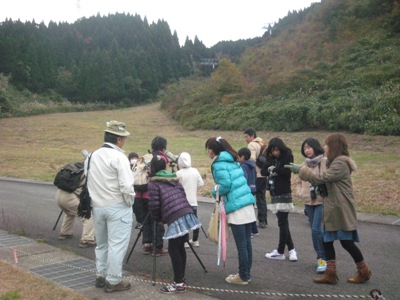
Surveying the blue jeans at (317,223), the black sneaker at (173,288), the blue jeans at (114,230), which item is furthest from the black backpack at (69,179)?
the blue jeans at (317,223)

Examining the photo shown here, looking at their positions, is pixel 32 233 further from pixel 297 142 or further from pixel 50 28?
pixel 50 28

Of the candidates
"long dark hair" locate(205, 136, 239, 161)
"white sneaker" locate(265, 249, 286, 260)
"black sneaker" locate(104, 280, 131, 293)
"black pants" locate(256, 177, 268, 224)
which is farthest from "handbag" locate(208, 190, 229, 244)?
"black pants" locate(256, 177, 268, 224)

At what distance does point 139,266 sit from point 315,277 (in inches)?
97.1

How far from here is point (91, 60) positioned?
67.2m

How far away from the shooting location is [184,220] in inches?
199

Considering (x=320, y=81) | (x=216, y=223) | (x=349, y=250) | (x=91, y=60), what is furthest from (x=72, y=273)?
A: (x=91, y=60)

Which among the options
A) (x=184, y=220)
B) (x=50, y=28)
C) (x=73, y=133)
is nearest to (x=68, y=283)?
(x=184, y=220)

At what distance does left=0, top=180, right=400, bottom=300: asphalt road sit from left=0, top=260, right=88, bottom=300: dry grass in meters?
1.23

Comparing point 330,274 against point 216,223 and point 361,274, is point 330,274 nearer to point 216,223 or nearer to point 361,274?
point 361,274

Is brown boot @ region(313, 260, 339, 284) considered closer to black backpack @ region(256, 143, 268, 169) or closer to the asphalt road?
the asphalt road

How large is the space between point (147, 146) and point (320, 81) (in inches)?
511

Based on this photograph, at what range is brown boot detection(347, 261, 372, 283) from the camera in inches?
197

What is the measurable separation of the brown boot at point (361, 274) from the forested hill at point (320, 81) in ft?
55.1

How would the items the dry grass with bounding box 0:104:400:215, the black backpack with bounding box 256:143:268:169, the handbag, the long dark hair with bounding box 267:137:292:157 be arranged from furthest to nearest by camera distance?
the dry grass with bounding box 0:104:400:215 < the black backpack with bounding box 256:143:268:169 < the long dark hair with bounding box 267:137:292:157 < the handbag
